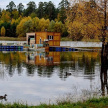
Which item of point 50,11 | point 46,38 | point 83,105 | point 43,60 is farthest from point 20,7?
point 83,105

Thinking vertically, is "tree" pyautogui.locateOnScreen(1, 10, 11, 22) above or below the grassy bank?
above

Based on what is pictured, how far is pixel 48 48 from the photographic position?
6856cm

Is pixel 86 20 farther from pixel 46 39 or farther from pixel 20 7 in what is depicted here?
pixel 20 7

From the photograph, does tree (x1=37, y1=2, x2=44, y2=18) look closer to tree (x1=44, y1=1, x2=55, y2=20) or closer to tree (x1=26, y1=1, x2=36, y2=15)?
tree (x1=44, y1=1, x2=55, y2=20)

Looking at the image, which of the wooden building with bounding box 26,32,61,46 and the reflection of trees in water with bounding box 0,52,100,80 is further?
the wooden building with bounding box 26,32,61,46

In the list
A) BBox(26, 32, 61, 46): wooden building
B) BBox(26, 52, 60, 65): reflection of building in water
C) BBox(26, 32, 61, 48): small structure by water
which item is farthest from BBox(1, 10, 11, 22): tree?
BBox(26, 52, 60, 65): reflection of building in water

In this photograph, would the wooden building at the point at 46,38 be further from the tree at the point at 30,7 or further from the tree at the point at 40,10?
the tree at the point at 30,7

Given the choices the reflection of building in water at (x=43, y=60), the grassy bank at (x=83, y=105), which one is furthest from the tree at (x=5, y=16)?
the grassy bank at (x=83, y=105)

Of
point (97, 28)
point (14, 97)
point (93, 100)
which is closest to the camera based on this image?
point (93, 100)

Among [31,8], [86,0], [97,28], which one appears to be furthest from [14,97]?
[31,8]

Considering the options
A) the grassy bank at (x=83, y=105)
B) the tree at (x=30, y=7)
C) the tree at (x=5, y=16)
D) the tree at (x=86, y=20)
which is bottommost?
the grassy bank at (x=83, y=105)

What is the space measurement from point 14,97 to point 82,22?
15.0 metres

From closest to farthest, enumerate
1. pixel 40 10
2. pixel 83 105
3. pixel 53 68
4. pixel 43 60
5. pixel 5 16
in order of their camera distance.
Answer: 1. pixel 83 105
2. pixel 53 68
3. pixel 43 60
4. pixel 40 10
5. pixel 5 16

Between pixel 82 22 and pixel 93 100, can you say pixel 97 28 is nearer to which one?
pixel 82 22
